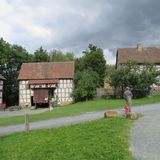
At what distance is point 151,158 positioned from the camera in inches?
457

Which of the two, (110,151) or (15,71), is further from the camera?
(15,71)

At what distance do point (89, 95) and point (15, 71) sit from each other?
23.5m

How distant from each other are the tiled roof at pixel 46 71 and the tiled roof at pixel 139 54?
27.5 ft

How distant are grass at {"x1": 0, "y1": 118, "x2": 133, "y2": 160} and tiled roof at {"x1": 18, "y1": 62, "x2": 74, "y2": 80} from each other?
4086 centimetres

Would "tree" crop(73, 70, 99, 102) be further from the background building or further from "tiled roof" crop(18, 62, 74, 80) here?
"tiled roof" crop(18, 62, 74, 80)

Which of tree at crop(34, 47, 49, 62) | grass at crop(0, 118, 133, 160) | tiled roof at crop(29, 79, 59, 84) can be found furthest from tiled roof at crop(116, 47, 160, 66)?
grass at crop(0, 118, 133, 160)

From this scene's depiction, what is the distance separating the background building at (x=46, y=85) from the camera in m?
58.7

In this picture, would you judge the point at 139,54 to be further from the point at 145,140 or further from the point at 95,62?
the point at 145,140

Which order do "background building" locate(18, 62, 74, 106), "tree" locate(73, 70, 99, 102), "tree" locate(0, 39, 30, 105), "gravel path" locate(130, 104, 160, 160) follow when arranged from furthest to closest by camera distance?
"tree" locate(0, 39, 30, 105) → "background building" locate(18, 62, 74, 106) → "tree" locate(73, 70, 99, 102) → "gravel path" locate(130, 104, 160, 160)

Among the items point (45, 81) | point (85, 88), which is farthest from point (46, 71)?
point (85, 88)

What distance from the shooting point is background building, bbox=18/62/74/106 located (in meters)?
58.7

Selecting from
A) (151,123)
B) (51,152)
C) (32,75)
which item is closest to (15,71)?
(32,75)

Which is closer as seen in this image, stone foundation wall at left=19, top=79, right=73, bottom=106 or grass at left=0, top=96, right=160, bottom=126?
grass at left=0, top=96, right=160, bottom=126

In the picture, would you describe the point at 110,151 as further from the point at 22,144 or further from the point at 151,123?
the point at 151,123
